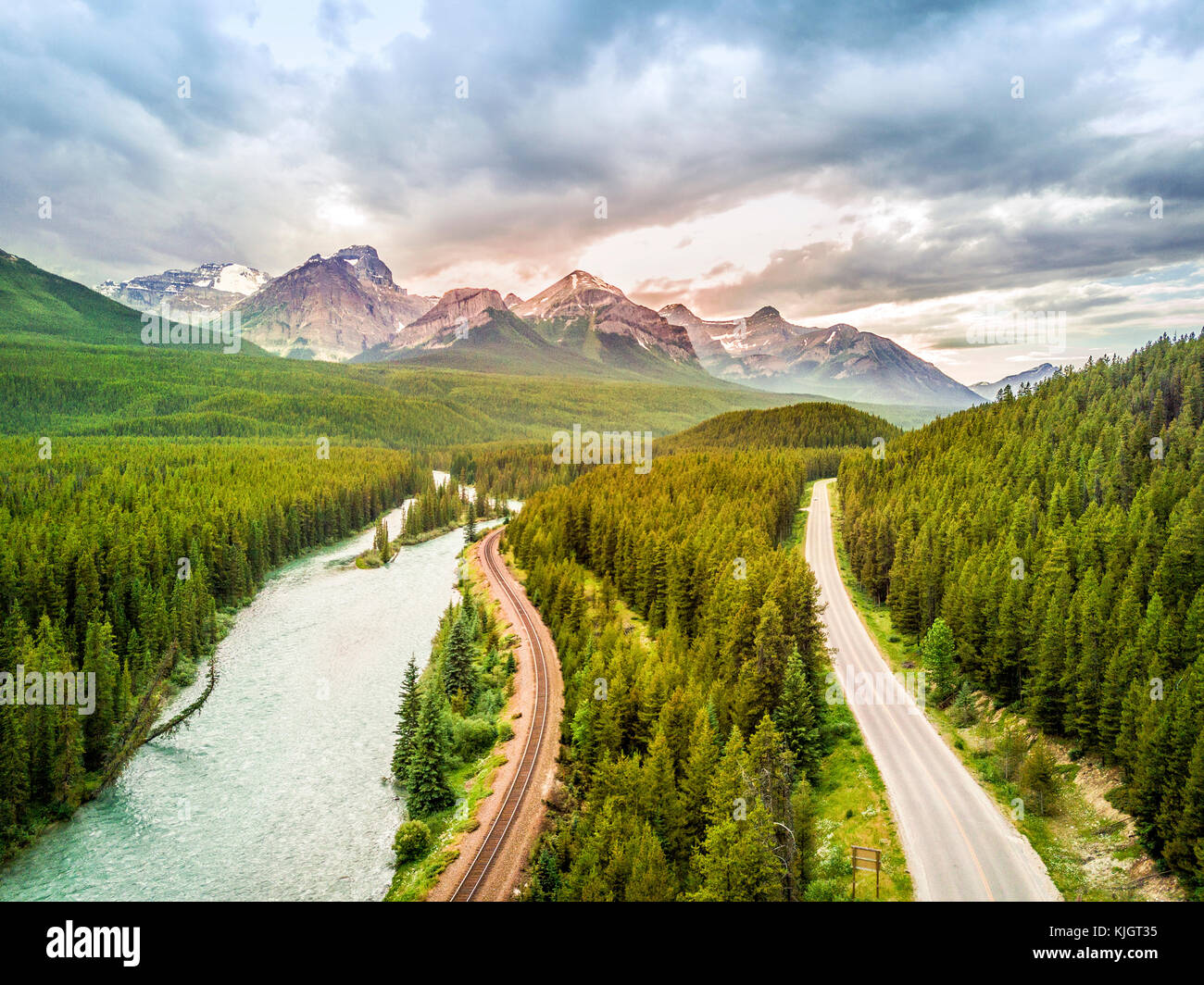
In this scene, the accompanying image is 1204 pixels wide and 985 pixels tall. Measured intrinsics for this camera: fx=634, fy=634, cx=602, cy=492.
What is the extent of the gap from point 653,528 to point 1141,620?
171 feet

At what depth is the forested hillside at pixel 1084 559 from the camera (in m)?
38.9

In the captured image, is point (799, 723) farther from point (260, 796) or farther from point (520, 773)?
point (260, 796)

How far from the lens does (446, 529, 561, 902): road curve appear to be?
37969 mm

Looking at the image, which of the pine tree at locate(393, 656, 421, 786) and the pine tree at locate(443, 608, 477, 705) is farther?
the pine tree at locate(443, 608, 477, 705)

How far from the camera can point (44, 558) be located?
71.1m

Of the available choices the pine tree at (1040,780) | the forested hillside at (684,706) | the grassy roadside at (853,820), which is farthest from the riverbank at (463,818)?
the pine tree at (1040,780)

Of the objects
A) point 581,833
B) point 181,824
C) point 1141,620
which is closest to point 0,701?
point 181,824

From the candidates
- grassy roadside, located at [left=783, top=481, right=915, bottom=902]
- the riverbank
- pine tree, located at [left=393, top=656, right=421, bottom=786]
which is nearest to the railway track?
the riverbank

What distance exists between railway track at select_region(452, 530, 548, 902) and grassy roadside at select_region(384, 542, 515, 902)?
5.75 feet

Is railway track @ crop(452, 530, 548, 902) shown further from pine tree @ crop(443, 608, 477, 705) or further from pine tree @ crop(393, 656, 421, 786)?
pine tree @ crop(393, 656, 421, 786)

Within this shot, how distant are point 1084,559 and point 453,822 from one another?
66.3 m

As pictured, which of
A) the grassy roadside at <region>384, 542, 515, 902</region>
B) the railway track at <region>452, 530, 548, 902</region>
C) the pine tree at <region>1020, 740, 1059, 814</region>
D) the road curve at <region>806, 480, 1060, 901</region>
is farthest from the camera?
the pine tree at <region>1020, 740, 1059, 814</region>

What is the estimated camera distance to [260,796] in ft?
165

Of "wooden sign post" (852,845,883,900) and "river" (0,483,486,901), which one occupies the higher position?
"wooden sign post" (852,845,883,900)
